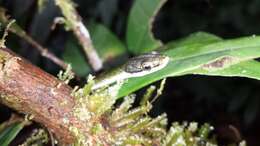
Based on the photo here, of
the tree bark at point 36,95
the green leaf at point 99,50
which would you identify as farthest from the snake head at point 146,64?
the green leaf at point 99,50

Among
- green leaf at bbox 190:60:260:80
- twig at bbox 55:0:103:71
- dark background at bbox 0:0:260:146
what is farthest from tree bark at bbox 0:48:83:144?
dark background at bbox 0:0:260:146

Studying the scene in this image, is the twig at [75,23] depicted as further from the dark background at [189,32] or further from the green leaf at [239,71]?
the green leaf at [239,71]

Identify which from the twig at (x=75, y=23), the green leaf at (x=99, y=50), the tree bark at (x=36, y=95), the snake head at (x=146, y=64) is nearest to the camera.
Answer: the tree bark at (x=36, y=95)

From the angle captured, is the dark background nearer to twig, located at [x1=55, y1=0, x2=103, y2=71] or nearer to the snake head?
twig, located at [x1=55, y1=0, x2=103, y2=71]

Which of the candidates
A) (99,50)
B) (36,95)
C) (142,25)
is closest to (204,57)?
(36,95)

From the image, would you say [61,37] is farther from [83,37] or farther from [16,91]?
[16,91]

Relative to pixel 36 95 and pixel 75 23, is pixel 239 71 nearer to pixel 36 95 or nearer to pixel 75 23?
pixel 36 95
